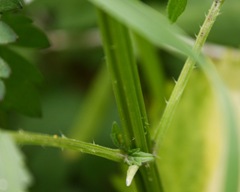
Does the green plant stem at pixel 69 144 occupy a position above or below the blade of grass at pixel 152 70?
below

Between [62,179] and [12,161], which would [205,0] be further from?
[12,161]

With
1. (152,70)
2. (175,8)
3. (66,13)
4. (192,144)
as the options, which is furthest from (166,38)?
Result: (66,13)

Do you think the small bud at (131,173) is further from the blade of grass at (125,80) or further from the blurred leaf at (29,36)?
the blurred leaf at (29,36)

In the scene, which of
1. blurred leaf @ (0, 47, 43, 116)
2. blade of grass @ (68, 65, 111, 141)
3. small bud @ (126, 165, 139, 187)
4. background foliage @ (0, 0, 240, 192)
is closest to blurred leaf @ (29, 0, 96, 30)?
background foliage @ (0, 0, 240, 192)

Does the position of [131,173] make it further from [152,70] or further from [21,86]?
[152,70]

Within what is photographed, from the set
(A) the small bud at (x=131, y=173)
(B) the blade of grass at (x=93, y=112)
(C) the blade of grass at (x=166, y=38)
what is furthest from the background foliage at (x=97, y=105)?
(C) the blade of grass at (x=166, y=38)
